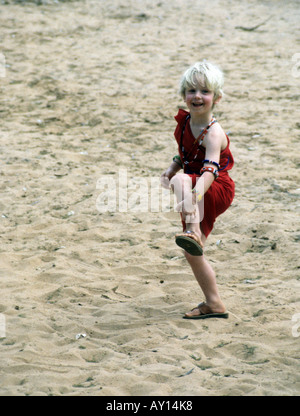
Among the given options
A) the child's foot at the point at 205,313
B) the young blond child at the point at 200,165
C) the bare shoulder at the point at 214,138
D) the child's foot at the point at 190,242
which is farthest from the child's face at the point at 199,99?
the child's foot at the point at 205,313

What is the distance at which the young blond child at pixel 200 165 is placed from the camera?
3.44 metres

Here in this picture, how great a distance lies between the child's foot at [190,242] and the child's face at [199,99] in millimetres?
747

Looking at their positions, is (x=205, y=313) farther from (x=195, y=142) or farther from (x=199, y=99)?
(x=199, y=99)

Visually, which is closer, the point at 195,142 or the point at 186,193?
the point at 186,193

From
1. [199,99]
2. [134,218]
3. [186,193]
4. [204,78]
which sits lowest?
[186,193]

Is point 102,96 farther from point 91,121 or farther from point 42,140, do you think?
point 42,140

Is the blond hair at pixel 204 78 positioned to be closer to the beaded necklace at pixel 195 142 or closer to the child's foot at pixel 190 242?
the beaded necklace at pixel 195 142

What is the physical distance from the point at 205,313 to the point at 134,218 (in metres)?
1.94

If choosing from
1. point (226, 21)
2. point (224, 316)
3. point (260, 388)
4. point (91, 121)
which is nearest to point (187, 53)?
point (226, 21)

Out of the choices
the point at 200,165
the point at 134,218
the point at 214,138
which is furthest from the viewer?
the point at 134,218

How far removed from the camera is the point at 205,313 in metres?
3.94

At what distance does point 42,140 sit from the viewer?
7.44 metres

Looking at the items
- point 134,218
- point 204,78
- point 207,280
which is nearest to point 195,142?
point 204,78
